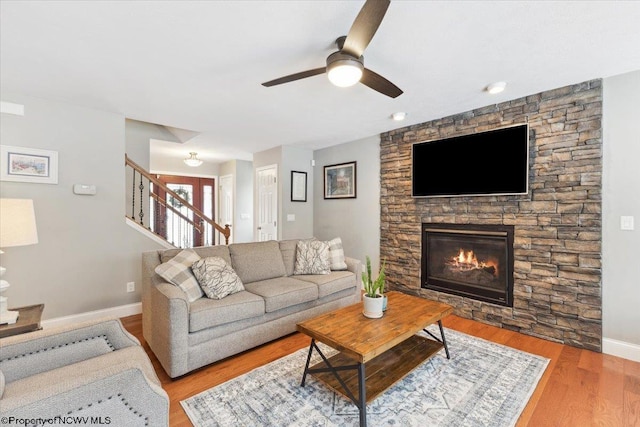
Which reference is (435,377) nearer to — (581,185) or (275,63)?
(581,185)

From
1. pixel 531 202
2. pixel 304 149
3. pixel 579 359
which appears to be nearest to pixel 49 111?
pixel 304 149

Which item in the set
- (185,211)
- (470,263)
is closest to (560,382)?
(470,263)

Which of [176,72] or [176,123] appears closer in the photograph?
[176,72]

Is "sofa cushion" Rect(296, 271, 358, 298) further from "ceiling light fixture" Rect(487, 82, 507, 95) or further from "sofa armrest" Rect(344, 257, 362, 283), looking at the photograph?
"ceiling light fixture" Rect(487, 82, 507, 95)

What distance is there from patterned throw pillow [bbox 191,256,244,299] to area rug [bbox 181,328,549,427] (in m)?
0.71

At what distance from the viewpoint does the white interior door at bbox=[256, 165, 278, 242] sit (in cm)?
525

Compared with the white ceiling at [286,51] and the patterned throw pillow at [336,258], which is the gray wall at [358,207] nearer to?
the patterned throw pillow at [336,258]

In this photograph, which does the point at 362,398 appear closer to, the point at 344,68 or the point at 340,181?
the point at 344,68

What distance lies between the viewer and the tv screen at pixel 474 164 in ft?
9.75

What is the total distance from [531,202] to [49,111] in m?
5.12

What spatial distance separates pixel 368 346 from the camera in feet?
5.58

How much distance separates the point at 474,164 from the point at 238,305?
9.68ft

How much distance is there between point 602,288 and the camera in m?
2.54

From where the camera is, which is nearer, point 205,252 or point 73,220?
point 205,252
